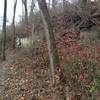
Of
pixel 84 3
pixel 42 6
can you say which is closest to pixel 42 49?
pixel 84 3

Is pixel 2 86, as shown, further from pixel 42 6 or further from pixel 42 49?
pixel 42 49

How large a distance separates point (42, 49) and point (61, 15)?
214 inches

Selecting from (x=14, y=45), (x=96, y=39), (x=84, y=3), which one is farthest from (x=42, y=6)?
(x=14, y=45)

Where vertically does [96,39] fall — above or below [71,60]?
above

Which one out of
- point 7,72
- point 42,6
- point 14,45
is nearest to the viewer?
point 42,6

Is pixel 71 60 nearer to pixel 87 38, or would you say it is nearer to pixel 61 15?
pixel 87 38

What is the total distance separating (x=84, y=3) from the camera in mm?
18609

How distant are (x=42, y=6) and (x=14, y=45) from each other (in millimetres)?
12273

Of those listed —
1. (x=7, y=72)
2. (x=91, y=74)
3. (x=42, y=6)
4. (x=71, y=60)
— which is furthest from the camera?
(x=7, y=72)

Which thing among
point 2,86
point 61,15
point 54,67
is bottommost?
point 2,86

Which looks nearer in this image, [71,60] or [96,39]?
[71,60]

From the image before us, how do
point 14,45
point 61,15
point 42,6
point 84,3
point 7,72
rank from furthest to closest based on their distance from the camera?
point 14,45
point 61,15
point 84,3
point 7,72
point 42,6

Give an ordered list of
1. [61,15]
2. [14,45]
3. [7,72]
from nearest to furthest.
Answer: [7,72]
[61,15]
[14,45]

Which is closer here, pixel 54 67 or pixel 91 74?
pixel 91 74
